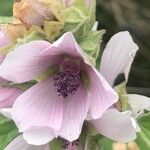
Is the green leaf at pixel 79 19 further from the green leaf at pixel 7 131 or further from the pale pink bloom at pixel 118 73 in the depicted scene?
the green leaf at pixel 7 131

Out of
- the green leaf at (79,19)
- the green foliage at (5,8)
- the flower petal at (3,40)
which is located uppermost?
the green leaf at (79,19)

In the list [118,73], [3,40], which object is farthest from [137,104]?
[3,40]

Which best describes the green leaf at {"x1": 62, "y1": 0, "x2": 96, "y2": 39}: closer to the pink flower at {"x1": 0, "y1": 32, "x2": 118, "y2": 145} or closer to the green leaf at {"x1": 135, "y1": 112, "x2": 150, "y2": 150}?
the pink flower at {"x1": 0, "y1": 32, "x2": 118, "y2": 145}

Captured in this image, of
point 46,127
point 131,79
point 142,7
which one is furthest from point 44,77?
point 131,79

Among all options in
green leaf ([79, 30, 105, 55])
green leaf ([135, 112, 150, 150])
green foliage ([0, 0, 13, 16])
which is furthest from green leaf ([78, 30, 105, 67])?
green foliage ([0, 0, 13, 16])

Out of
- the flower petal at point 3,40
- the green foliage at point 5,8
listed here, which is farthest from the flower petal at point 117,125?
the green foliage at point 5,8

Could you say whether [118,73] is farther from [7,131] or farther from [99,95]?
[7,131]
